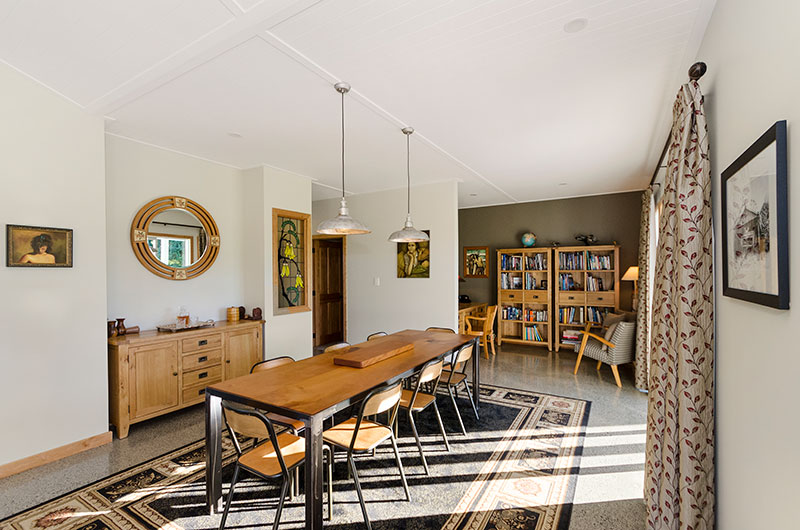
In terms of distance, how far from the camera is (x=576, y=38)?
209cm

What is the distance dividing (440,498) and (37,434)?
9.85 feet

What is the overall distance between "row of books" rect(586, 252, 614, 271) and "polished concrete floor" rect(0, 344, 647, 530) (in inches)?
84.6

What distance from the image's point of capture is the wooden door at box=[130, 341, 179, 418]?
10.8 feet

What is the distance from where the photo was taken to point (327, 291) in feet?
24.4

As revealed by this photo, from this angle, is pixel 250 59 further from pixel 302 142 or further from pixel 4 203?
pixel 4 203

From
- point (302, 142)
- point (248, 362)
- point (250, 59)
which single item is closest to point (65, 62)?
point (250, 59)

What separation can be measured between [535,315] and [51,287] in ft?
21.5

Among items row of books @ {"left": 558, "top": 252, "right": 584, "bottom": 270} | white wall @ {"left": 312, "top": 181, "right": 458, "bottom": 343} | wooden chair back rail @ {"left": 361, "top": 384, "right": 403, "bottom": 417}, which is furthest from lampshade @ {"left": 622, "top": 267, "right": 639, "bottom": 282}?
wooden chair back rail @ {"left": 361, "top": 384, "right": 403, "bottom": 417}

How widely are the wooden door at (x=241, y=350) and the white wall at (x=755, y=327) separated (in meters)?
4.07

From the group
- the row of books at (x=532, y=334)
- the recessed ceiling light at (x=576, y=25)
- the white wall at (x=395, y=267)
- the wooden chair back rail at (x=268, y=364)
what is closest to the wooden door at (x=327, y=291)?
the white wall at (x=395, y=267)

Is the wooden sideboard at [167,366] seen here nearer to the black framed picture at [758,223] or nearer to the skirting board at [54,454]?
the skirting board at [54,454]

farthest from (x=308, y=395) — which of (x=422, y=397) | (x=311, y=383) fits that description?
(x=422, y=397)

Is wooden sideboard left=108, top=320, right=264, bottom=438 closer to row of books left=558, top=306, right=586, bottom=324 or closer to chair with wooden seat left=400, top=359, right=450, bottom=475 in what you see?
chair with wooden seat left=400, top=359, right=450, bottom=475

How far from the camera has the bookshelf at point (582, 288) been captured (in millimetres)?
6219
